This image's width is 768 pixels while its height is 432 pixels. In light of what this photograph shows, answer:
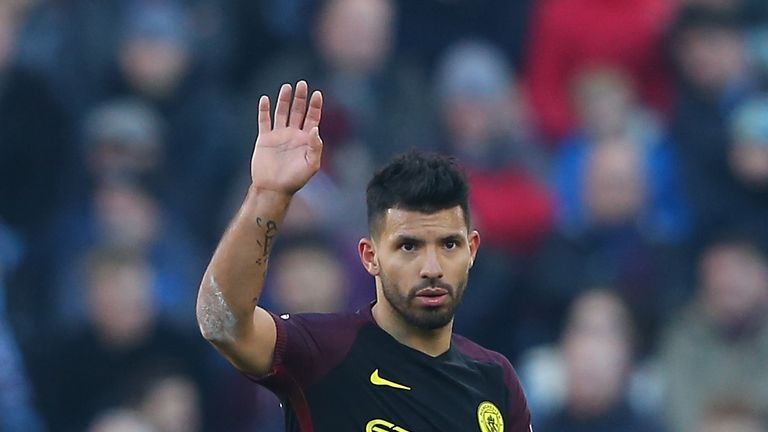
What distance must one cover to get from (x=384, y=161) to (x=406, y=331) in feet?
14.7

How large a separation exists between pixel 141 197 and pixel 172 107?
24.1 inches

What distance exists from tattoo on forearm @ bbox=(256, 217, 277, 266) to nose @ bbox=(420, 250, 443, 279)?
405mm

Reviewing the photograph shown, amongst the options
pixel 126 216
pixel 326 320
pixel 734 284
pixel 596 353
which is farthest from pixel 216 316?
pixel 734 284

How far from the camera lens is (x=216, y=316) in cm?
463

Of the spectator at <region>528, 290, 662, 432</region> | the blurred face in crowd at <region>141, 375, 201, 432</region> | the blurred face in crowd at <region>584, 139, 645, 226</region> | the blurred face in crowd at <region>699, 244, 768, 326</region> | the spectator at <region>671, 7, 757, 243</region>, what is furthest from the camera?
the spectator at <region>671, 7, 757, 243</region>

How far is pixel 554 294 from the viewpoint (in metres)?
9.04

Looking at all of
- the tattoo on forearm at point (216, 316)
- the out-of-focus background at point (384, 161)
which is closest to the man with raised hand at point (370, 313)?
the tattoo on forearm at point (216, 316)

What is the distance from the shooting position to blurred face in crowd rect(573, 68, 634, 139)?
9688 millimetres

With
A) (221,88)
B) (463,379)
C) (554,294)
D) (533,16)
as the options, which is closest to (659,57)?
(533,16)

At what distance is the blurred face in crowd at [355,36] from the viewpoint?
963 centimetres

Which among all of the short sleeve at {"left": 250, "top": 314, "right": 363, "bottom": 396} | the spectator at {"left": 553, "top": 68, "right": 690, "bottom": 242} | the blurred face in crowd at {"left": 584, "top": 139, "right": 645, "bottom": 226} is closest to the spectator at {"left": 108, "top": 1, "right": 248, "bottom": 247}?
the spectator at {"left": 553, "top": 68, "right": 690, "bottom": 242}

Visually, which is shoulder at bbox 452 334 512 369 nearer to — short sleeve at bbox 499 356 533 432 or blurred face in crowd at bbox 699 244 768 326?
short sleeve at bbox 499 356 533 432

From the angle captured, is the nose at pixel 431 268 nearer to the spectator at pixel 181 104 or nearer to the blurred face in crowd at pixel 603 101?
the spectator at pixel 181 104

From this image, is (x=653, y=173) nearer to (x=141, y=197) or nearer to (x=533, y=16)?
(x=533, y=16)
